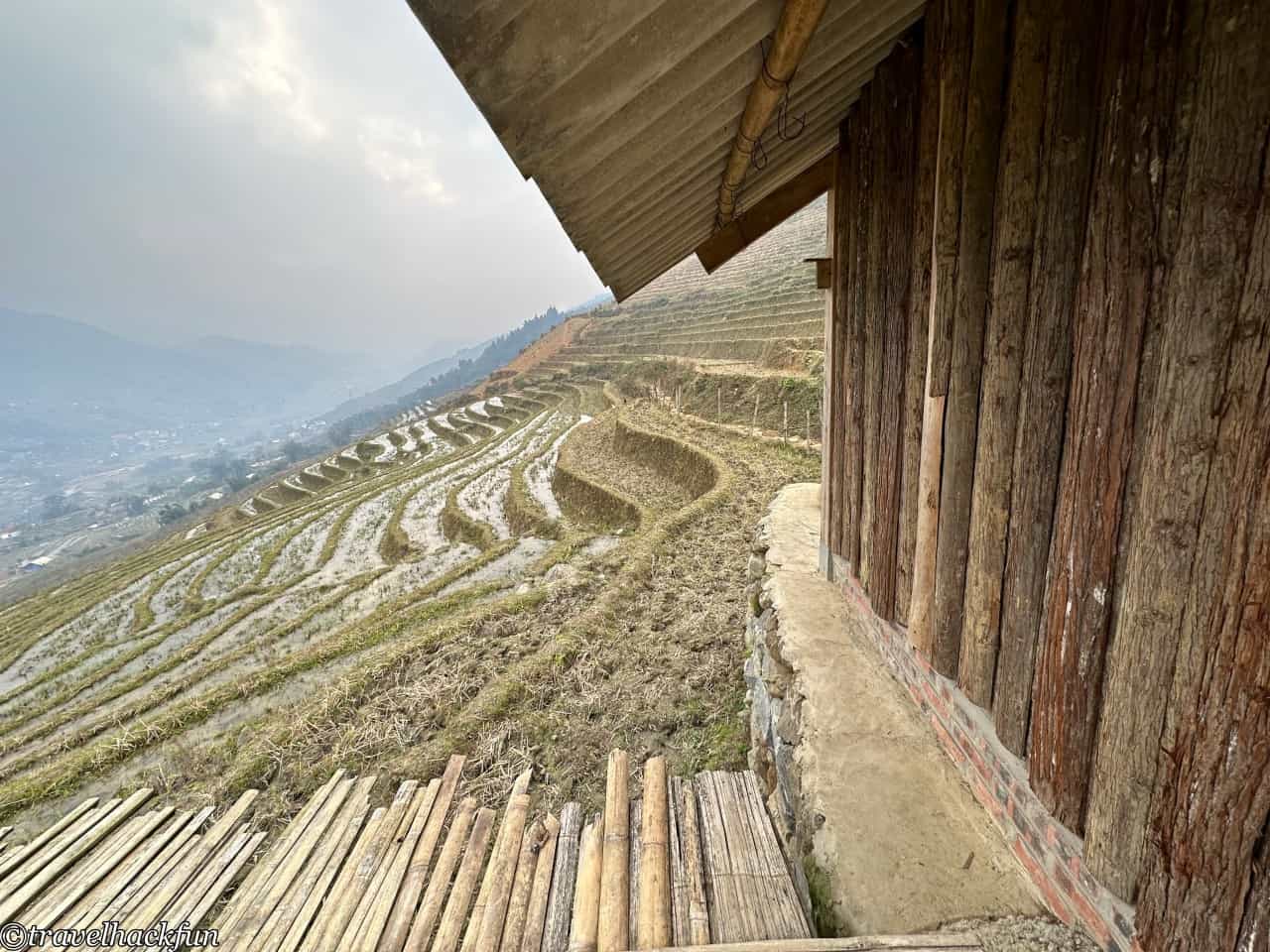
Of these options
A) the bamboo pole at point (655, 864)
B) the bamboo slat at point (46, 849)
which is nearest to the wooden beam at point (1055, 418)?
the bamboo pole at point (655, 864)

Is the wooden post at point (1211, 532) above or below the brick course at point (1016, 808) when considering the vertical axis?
above

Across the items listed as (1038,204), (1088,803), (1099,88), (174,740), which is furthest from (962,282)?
(174,740)

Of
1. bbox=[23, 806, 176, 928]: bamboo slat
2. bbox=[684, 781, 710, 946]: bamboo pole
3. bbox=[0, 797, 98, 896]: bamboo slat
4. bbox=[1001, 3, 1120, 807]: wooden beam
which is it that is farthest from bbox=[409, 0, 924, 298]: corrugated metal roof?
bbox=[0, 797, 98, 896]: bamboo slat

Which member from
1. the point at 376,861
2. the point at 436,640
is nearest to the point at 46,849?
the point at 436,640

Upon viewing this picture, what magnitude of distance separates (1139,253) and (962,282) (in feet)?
2.65

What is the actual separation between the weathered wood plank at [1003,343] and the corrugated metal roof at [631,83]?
78 centimetres

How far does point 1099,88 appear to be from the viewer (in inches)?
63.8

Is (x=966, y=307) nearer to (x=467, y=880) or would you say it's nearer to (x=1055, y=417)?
(x=1055, y=417)

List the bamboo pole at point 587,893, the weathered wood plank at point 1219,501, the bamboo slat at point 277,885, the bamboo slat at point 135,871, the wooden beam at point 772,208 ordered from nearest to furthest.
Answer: the weathered wood plank at point 1219,501
the bamboo pole at point 587,893
the bamboo slat at point 277,885
the bamboo slat at point 135,871
the wooden beam at point 772,208

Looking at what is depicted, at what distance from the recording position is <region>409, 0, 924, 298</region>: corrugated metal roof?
58.4 inches

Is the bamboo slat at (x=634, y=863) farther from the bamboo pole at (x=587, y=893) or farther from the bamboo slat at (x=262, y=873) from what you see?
the bamboo slat at (x=262, y=873)

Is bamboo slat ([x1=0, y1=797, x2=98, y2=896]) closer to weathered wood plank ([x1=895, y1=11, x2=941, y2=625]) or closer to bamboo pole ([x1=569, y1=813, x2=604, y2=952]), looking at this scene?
bamboo pole ([x1=569, y1=813, x2=604, y2=952])

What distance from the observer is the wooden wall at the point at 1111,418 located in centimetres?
129

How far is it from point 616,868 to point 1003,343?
319cm
